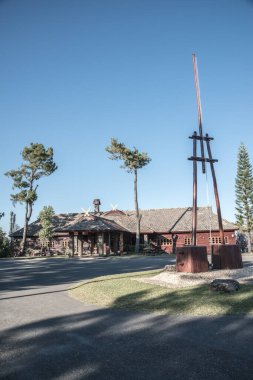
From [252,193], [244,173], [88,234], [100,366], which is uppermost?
[244,173]

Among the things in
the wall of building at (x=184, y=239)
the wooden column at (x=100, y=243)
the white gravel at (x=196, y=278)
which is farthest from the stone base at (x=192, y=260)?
the wall of building at (x=184, y=239)

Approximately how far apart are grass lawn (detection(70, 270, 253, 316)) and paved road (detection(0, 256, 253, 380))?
0.56m

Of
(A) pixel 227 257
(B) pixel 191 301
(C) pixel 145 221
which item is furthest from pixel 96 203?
(B) pixel 191 301

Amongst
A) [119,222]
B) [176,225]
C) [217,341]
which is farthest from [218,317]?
[119,222]

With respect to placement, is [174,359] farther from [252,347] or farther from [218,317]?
[218,317]

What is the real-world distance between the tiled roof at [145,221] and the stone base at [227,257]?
20.6 m

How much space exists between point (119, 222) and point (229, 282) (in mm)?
35522

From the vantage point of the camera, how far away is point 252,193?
144 ft

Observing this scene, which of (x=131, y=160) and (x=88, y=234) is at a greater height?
(x=131, y=160)

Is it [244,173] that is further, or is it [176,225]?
[244,173]

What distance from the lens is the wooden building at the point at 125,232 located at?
34.6 m

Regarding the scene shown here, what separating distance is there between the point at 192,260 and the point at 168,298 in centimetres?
443

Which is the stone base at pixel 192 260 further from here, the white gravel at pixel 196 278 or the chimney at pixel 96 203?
the chimney at pixel 96 203

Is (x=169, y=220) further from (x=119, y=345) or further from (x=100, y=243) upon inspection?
(x=119, y=345)
